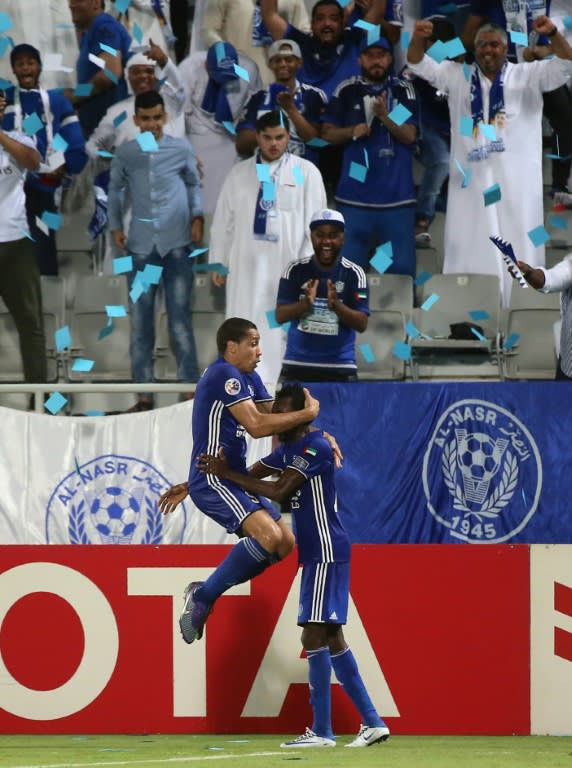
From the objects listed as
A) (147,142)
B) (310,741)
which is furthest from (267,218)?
(310,741)

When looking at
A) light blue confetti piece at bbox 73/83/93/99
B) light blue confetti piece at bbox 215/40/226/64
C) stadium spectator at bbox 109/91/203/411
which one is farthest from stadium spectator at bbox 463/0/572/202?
light blue confetti piece at bbox 73/83/93/99

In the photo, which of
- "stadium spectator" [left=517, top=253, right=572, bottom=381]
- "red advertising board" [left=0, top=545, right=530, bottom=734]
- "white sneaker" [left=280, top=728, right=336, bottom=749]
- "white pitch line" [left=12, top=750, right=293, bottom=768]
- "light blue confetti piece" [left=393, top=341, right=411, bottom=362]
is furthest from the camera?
"light blue confetti piece" [left=393, top=341, right=411, bottom=362]

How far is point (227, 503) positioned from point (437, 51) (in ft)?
16.2

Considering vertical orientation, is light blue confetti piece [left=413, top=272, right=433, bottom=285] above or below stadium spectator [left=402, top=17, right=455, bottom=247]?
below

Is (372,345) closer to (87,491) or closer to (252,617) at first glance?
(87,491)

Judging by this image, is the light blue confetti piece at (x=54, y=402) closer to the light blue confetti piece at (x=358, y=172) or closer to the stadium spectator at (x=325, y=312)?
the stadium spectator at (x=325, y=312)

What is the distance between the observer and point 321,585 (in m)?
6.10

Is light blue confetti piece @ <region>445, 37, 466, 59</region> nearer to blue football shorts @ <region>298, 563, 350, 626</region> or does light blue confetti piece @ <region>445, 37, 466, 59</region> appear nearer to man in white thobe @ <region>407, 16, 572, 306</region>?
man in white thobe @ <region>407, 16, 572, 306</region>

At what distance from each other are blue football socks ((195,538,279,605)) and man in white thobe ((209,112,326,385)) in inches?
146

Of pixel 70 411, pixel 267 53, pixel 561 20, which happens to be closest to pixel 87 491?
pixel 70 411

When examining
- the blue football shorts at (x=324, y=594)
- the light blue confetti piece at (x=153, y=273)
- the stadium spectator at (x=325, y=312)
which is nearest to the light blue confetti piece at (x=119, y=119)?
the light blue confetti piece at (x=153, y=273)

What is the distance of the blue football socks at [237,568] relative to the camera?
6.18 metres

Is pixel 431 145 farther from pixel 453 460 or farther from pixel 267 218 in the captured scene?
pixel 453 460

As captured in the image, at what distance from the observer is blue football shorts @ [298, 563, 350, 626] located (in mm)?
6055
